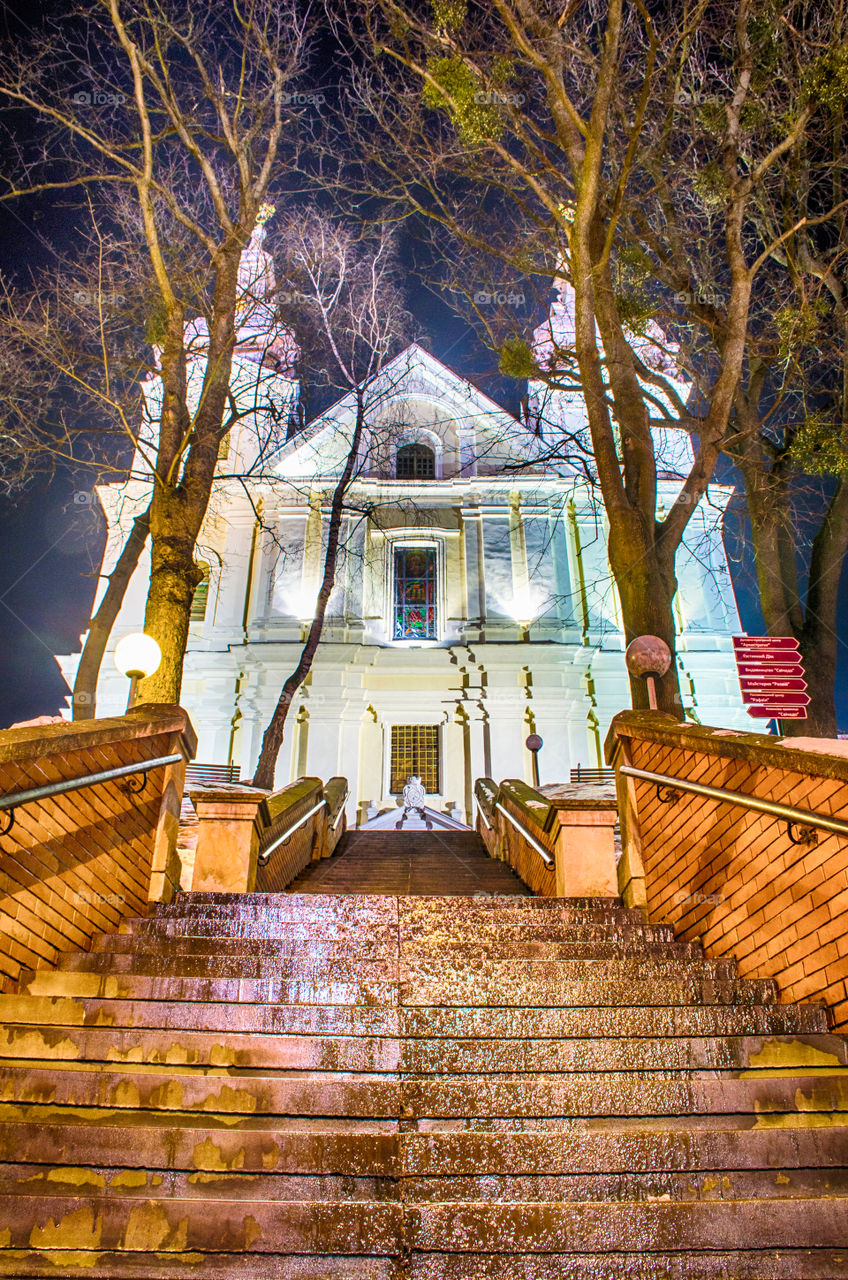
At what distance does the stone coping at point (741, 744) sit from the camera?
390cm

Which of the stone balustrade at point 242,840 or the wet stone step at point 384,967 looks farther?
the stone balustrade at point 242,840

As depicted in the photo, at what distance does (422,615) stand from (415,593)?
0.78 meters

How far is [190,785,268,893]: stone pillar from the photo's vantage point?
6.63 metres

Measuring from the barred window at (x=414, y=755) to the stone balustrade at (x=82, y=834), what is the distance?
15403 mm

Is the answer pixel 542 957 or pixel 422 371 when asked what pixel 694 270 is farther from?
pixel 422 371

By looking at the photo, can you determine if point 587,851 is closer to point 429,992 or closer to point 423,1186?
point 429,992


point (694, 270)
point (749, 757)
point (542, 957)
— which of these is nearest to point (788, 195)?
point (694, 270)

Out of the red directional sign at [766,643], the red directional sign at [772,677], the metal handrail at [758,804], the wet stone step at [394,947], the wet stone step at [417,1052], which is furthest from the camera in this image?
the red directional sign at [766,643]

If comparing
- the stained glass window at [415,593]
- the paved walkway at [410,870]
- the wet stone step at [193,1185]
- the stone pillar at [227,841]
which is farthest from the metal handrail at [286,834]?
the stained glass window at [415,593]

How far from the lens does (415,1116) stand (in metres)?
3.23

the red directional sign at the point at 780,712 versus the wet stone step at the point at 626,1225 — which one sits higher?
the red directional sign at the point at 780,712

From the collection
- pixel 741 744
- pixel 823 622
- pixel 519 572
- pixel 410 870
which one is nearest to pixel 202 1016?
pixel 741 744

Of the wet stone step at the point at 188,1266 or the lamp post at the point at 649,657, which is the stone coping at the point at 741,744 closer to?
the lamp post at the point at 649,657

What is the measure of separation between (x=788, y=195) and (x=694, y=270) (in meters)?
1.77
